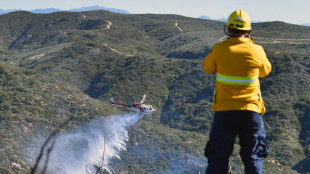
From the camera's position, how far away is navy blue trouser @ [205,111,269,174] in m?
5.34

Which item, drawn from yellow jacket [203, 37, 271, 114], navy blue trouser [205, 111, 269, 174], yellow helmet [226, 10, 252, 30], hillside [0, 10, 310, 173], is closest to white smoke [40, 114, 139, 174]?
hillside [0, 10, 310, 173]

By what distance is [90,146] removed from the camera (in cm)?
3012

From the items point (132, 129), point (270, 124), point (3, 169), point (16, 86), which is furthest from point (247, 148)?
point (16, 86)

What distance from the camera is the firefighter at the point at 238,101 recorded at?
5328 millimetres

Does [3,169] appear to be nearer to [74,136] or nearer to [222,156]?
[74,136]

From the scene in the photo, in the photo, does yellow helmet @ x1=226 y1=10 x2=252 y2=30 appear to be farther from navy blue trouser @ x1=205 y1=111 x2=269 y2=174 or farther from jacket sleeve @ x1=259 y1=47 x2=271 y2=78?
navy blue trouser @ x1=205 y1=111 x2=269 y2=174

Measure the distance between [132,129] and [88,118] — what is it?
17.1 ft

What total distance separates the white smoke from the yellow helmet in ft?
65.2

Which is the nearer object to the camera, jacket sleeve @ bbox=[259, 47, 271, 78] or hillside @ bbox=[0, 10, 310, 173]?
jacket sleeve @ bbox=[259, 47, 271, 78]

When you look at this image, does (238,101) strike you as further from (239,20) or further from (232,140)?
(239,20)

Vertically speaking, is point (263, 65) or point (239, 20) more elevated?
point (239, 20)

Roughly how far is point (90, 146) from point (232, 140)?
25993 mm

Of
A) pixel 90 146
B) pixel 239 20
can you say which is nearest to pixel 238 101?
pixel 239 20

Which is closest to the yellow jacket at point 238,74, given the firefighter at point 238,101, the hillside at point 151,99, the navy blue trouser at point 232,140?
the firefighter at point 238,101
